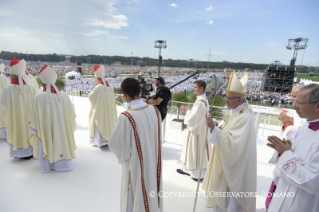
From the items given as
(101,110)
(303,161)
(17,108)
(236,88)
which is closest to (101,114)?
(101,110)

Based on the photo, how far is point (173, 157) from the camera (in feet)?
13.5

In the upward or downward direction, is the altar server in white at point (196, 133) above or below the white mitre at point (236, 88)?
below

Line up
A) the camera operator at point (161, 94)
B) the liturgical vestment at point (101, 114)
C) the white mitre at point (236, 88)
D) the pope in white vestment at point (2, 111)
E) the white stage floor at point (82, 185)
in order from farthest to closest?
the pope in white vestment at point (2, 111)
the liturgical vestment at point (101, 114)
the camera operator at point (161, 94)
the white stage floor at point (82, 185)
the white mitre at point (236, 88)

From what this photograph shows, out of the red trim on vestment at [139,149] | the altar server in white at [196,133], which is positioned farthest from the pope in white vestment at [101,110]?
the red trim on vestment at [139,149]

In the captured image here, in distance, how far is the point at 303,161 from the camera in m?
1.40

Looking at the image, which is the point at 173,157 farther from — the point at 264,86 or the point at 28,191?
the point at 264,86

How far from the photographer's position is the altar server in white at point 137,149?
1.81 m

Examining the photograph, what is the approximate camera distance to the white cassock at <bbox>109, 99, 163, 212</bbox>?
1.81 m

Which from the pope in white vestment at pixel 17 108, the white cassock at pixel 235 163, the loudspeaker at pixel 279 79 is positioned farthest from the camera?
the loudspeaker at pixel 279 79

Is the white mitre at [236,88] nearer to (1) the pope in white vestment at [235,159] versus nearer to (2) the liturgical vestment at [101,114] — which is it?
(1) the pope in white vestment at [235,159]

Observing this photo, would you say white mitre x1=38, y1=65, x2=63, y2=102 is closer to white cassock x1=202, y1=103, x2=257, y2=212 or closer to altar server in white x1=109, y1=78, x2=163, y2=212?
altar server in white x1=109, y1=78, x2=163, y2=212

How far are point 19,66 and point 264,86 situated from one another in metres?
34.5

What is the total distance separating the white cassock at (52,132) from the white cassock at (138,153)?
6.49ft

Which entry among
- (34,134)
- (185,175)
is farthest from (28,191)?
(185,175)
